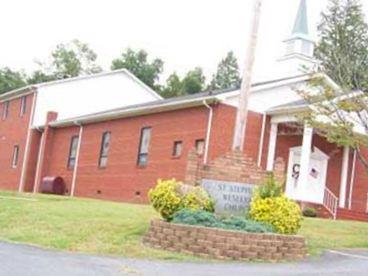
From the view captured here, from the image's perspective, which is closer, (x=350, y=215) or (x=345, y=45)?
(x=350, y=215)

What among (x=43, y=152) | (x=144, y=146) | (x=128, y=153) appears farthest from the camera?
(x=43, y=152)

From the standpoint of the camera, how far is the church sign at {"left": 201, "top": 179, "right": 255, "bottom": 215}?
14.3 m

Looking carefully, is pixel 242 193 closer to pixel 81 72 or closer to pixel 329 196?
pixel 329 196

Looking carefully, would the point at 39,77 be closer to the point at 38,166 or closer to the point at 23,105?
the point at 23,105

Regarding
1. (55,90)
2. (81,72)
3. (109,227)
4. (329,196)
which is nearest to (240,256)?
(109,227)

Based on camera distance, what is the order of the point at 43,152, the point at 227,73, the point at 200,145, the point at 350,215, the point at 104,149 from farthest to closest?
the point at 227,73
the point at 43,152
the point at 104,149
the point at 350,215
the point at 200,145

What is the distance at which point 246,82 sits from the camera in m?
16.9

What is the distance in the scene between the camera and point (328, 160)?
2881 centimetres

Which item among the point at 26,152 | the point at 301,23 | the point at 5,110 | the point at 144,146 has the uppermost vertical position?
the point at 301,23

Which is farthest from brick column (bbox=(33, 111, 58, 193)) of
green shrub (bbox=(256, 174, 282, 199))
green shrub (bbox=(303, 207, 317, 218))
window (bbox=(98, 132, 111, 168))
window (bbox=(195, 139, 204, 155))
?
green shrub (bbox=(256, 174, 282, 199))

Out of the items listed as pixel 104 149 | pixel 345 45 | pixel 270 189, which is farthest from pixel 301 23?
pixel 270 189

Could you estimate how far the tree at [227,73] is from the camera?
65.4 meters

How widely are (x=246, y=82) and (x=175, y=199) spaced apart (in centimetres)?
430

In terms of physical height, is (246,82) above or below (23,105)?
below
